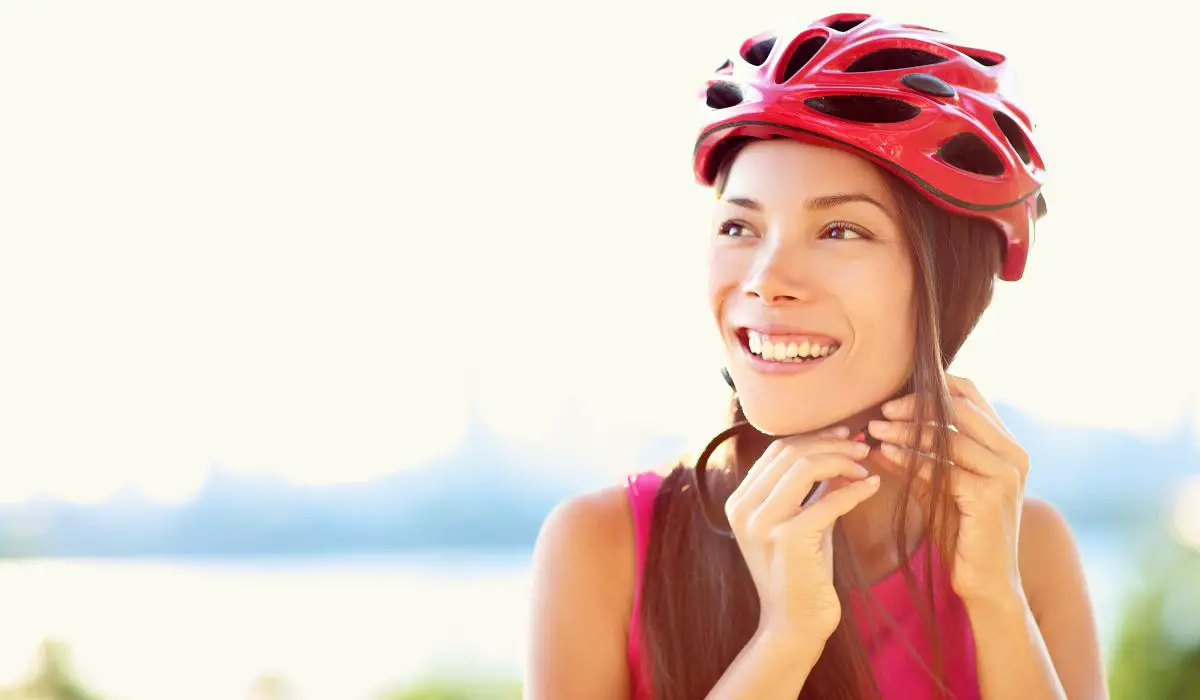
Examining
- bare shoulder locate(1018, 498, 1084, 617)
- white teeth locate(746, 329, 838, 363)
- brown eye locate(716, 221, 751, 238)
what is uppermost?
brown eye locate(716, 221, 751, 238)

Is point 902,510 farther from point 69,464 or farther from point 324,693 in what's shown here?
point 69,464

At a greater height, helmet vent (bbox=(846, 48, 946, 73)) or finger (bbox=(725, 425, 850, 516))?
helmet vent (bbox=(846, 48, 946, 73))

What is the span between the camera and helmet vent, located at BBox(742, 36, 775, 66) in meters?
1.81

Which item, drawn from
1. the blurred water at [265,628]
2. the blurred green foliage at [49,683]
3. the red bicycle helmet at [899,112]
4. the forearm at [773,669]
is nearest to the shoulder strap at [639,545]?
the forearm at [773,669]

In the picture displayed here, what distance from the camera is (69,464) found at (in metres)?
7.93

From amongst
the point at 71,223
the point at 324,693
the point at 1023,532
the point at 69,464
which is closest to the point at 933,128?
the point at 1023,532

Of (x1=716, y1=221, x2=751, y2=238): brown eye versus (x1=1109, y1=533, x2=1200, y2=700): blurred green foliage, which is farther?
(x1=1109, y1=533, x2=1200, y2=700): blurred green foliage

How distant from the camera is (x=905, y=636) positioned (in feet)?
5.76

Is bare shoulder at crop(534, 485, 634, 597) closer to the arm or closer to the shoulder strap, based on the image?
the shoulder strap

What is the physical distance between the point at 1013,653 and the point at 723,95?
98 centimetres

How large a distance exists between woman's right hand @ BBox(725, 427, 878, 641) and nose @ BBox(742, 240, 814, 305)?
0.22 meters

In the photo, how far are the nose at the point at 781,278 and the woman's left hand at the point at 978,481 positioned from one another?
23cm

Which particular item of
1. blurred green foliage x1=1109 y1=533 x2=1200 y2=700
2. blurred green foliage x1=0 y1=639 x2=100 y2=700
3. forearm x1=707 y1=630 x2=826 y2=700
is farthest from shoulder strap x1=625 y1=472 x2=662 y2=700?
blurred green foliage x1=0 y1=639 x2=100 y2=700

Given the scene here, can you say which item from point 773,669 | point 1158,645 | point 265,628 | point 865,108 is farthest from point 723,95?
point 265,628
